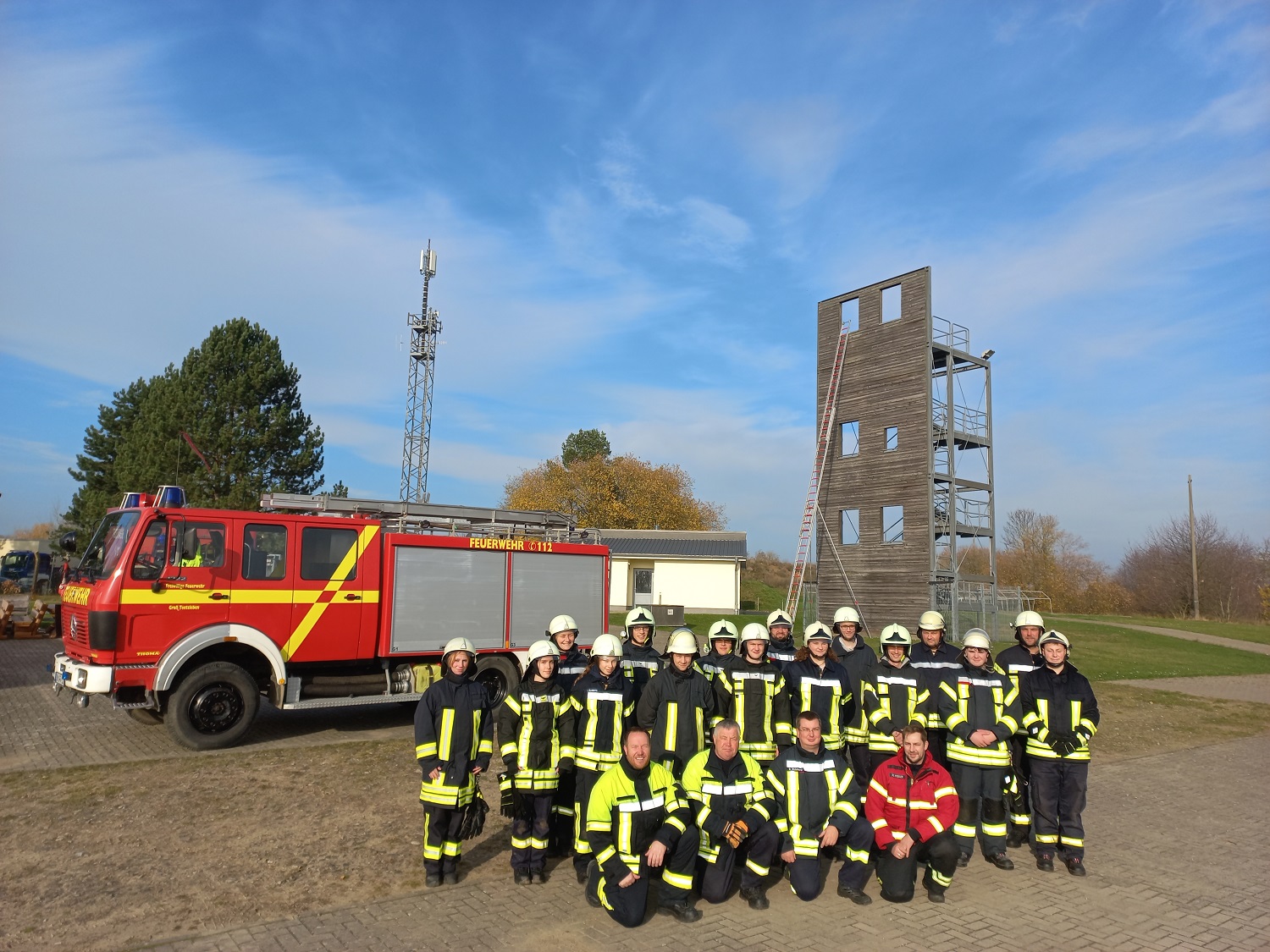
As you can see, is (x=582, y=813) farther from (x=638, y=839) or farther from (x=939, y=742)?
(x=939, y=742)

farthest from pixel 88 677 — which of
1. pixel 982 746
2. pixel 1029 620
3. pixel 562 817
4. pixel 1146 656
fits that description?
pixel 1146 656

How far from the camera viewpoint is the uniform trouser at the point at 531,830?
557cm

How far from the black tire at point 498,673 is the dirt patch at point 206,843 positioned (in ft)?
6.45

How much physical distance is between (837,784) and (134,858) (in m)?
5.06

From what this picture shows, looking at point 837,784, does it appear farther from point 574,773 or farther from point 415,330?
point 415,330

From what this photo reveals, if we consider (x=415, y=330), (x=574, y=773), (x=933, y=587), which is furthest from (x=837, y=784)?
(x=415, y=330)

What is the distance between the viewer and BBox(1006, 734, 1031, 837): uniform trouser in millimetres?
6543

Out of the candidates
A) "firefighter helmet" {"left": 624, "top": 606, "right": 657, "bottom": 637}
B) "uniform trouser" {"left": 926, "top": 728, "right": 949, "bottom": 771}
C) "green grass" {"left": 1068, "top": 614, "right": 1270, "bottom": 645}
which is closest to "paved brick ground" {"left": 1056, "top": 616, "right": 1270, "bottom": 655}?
"green grass" {"left": 1068, "top": 614, "right": 1270, "bottom": 645}

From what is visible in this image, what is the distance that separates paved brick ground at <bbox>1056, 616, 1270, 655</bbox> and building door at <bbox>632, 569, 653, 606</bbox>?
18.2m

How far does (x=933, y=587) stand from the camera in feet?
79.8

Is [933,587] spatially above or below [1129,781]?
above

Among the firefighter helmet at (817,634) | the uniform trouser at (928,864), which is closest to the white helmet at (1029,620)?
the firefighter helmet at (817,634)

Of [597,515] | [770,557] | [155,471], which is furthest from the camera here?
[770,557]

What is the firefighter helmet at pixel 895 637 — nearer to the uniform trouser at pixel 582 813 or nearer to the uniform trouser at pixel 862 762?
the uniform trouser at pixel 862 762
